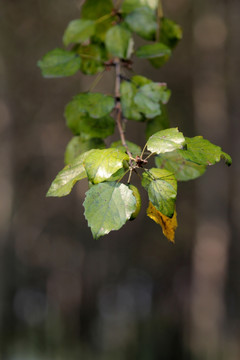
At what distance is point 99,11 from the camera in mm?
1027

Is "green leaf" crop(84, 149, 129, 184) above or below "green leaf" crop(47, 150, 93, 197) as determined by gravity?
above

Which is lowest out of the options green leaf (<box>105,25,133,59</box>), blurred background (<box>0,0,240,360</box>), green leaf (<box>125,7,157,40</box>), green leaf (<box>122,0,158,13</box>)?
blurred background (<box>0,0,240,360</box>)

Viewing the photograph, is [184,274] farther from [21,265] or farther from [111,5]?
[111,5]

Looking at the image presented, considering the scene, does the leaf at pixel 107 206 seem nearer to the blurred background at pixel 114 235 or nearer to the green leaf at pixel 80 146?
the green leaf at pixel 80 146

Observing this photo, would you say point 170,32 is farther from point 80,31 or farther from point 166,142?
point 166,142

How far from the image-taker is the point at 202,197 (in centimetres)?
505

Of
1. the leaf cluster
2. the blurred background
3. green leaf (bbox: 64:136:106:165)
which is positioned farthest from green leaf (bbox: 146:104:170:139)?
the blurred background

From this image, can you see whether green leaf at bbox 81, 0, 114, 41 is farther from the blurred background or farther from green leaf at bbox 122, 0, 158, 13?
the blurred background

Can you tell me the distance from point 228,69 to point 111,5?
4.20 m

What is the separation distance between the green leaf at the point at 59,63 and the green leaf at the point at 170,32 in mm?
292

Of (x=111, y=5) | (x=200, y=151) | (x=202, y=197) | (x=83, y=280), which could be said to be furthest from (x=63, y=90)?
(x=200, y=151)

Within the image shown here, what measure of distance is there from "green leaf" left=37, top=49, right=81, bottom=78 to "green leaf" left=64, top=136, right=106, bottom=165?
17cm

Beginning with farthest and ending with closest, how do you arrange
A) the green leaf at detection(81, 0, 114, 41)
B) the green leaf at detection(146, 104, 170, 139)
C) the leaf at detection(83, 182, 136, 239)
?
the green leaf at detection(81, 0, 114, 41), the green leaf at detection(146, 104, 170, 139), the leaf at detection(83, 182, 136, 239)

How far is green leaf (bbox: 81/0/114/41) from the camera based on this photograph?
3.30 feet
